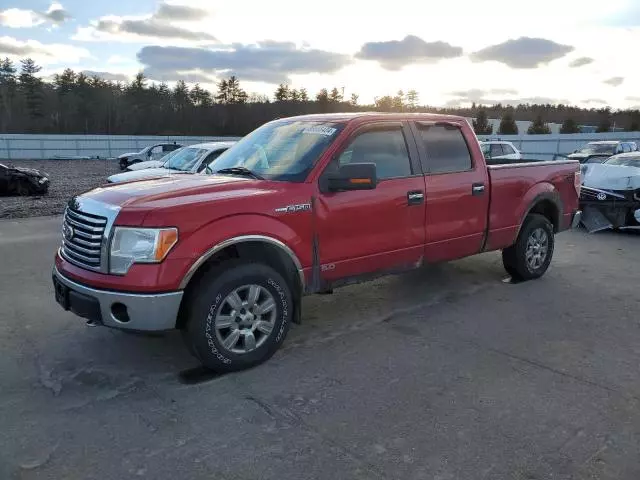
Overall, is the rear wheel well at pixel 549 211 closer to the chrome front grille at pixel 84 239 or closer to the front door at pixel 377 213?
the front door at pixel 377 213

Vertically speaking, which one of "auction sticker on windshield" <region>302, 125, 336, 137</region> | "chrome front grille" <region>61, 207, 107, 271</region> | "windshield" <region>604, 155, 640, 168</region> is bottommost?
"chrome front grille" <region>61, 207, 107, 271</region>

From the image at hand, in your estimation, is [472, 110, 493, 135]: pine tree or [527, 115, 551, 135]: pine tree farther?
[472, 110, 493, 135]: pine tree

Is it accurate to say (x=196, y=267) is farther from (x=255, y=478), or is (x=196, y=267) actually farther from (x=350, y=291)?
(x=350, y=291)

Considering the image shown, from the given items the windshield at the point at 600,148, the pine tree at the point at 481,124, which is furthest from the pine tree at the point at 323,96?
the windshield at the point at 600,148

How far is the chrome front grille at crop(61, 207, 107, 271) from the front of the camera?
3908 mm

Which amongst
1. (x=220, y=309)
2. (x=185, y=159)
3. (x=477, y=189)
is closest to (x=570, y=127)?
(x=185, y=159)

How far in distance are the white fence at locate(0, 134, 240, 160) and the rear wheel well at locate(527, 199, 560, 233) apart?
114ft

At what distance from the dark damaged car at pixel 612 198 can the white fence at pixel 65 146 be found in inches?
1269

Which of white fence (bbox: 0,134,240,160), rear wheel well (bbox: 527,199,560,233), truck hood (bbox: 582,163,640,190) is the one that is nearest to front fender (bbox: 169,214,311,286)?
rear wheel well (bbox: 527,199,560,233)

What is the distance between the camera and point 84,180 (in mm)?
22734

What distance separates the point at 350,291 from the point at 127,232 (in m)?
3.23

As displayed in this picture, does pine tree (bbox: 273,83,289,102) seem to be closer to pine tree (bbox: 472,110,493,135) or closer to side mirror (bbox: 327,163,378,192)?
pine tree (bbox: 472,110,493,135)

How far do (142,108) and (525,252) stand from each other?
267 ft

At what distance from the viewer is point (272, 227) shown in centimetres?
423
